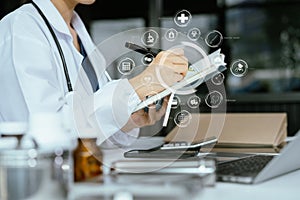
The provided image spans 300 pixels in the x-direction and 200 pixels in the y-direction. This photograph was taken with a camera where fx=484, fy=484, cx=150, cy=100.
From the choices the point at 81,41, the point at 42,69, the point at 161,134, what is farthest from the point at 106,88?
the point at 161,134

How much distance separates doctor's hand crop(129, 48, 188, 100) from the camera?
3.80 feet

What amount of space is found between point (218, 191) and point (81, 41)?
880 millimetres

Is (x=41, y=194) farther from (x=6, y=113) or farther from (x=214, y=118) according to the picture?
(x=214, y=118)

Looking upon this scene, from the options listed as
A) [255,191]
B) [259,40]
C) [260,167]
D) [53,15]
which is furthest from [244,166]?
[259,40]

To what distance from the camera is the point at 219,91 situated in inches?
54.8

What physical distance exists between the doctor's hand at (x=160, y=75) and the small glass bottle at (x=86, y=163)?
0.31 m

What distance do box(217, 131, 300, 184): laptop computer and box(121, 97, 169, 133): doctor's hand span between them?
287mm

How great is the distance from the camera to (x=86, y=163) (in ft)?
2.64
